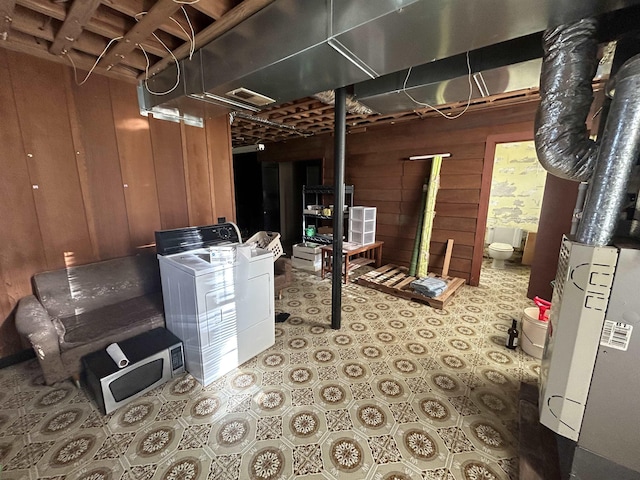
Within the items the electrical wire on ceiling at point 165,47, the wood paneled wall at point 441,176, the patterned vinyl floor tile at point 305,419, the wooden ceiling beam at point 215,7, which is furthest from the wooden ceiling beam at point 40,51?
the wood paneled wall at point 441,176

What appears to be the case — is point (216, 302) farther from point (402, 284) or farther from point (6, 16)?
point (402, 284)

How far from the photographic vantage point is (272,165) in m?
5.75

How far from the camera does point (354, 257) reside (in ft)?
15.3

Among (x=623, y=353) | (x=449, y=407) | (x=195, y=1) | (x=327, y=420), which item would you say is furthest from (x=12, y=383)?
(x=623, y=353)

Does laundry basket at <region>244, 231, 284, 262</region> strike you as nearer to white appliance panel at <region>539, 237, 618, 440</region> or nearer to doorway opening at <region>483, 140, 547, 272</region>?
white appliance panel at <region>539, 237, 618, 440</region>

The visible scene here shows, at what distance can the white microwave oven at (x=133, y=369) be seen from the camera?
155 cm

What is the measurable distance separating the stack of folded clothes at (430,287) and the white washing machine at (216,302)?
1885mm

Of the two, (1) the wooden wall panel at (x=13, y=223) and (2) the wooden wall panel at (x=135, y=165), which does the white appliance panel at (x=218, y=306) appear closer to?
(2) the wooden wall panel at (x=135, y=165)

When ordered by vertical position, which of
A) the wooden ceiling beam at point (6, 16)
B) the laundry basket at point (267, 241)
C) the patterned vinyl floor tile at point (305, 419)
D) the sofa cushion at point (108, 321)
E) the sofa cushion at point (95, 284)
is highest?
the wooden ceiling beam at point (6, 16)

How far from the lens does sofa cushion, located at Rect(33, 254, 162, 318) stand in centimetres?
201

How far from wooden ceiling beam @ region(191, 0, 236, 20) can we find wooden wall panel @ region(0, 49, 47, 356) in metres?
1.71

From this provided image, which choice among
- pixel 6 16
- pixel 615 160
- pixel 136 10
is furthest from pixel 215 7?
pixel 615 160

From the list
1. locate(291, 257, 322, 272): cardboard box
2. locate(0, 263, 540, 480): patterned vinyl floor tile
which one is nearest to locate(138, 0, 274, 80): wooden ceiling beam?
locate(0, 263, 540, 480): patterned vinyl floor tile

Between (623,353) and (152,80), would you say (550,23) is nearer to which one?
(623,353)
